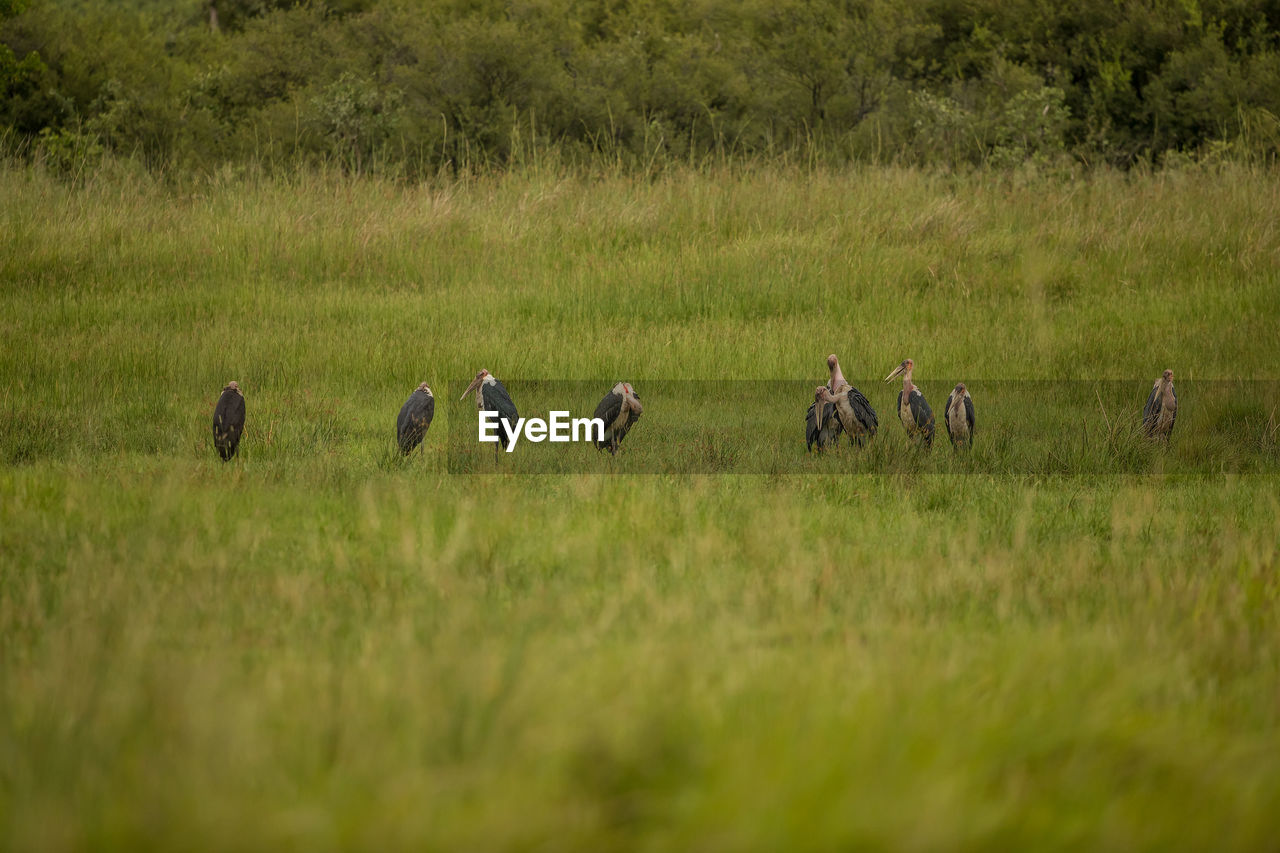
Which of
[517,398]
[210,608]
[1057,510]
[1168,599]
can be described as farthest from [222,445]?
[1168,599]

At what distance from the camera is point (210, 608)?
159 inches

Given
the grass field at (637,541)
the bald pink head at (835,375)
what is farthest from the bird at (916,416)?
the grass field at (637,541)

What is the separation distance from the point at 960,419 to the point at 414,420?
381 centimetres

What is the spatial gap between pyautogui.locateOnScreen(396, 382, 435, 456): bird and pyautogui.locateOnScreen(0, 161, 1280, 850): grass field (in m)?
0.25

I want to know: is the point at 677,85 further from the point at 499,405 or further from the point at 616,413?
the point at 616,413

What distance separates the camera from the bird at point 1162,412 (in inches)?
325

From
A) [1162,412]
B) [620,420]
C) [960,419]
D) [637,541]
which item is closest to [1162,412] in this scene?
[1162,412]

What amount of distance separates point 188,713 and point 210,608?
1400 millimetres

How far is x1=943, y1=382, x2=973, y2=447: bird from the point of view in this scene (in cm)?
835

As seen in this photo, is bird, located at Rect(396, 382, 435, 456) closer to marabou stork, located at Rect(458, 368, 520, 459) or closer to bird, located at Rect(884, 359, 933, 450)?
marabou stork, located at Rect(458, 368, 520, 459)

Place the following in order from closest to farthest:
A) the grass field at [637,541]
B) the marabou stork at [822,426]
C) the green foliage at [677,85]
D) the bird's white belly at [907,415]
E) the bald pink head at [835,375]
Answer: the grass field at [637,541], the marabou stork at [822,426], the bird's white belly at [907,415], the bald pink head at [835,375], the green foliage at [677,85]

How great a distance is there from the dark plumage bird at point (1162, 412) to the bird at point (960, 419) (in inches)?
47.0

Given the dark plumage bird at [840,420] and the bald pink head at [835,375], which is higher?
the bald pink head at [835,375]

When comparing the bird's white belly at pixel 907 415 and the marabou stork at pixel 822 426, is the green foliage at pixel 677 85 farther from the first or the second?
the marabou stork at pixel 822 426
